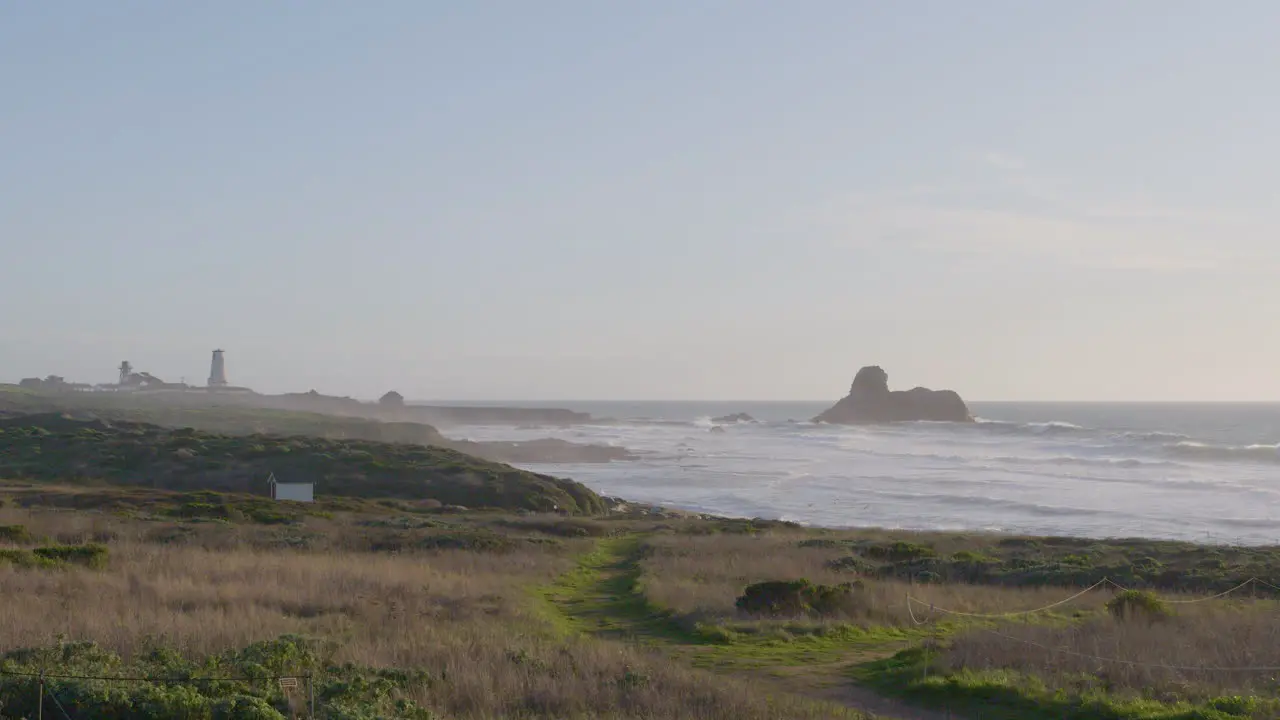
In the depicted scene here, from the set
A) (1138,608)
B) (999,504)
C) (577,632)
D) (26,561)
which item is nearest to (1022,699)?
(1138,608)

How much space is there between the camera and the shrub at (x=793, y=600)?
16172 millimetres

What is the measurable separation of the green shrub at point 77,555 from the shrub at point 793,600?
969 cm

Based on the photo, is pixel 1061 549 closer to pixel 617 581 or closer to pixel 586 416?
pixel 617 581

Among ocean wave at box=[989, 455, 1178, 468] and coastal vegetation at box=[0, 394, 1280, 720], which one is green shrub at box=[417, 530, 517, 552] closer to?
coastal vegetation at box=[0, 394, 1280, 720]

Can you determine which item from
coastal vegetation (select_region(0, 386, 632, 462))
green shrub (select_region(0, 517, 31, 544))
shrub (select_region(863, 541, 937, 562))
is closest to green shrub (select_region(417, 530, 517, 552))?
green shrub (select_region(0, 517, 31, 544))

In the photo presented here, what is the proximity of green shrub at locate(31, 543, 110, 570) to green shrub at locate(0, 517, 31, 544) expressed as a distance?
11.8 feet

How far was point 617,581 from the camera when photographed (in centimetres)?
2131

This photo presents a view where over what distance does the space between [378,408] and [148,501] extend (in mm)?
162073

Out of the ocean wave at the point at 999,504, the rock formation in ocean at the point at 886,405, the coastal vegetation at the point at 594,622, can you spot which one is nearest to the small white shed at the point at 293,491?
the coastal vegetation at the point at 594,622

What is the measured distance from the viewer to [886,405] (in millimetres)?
185625

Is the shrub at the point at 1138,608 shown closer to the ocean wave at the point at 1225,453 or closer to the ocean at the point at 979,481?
the ocean at the point at 979,481

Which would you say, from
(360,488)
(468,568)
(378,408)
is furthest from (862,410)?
(468,568)

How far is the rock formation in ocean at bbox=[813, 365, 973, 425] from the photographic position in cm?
17900

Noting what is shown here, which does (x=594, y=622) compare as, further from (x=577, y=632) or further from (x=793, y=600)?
(x=793, y=600)
